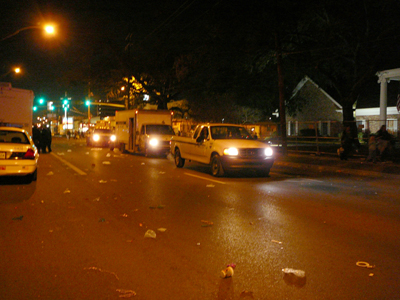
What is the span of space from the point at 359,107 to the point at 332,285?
126ft

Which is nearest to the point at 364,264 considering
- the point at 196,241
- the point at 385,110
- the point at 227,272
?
the point at 227,272

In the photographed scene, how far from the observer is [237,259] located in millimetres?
A: 5770

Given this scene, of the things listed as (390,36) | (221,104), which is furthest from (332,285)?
(221,104)

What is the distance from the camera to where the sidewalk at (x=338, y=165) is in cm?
1650

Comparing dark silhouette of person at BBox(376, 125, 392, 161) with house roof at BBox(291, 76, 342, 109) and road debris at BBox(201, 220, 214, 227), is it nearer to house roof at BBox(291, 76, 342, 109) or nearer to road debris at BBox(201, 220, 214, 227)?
road debris at BBox(201, 220, 214, 227)

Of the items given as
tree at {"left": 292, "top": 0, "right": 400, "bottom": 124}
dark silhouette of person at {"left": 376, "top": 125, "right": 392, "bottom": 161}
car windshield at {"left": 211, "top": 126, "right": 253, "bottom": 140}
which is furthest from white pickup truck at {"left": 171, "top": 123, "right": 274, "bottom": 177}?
tree at {"left": 292, "top": 0, "right": 400, "bottom": 124}

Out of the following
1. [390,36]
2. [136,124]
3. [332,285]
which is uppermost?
[390,36]

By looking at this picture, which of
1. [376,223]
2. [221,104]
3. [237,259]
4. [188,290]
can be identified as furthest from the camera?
[221,104]

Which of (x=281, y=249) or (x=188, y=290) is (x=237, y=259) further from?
(x=188, y=290)

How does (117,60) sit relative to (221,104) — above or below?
above

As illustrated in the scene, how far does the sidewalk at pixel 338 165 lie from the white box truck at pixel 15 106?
12.2m

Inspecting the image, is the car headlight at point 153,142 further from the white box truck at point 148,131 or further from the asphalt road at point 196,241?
the asphalt road at point 196,241

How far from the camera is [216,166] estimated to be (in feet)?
49.1

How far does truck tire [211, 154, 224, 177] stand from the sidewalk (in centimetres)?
531
